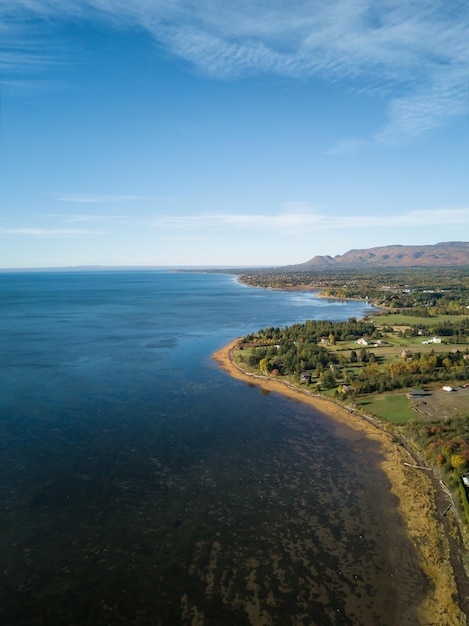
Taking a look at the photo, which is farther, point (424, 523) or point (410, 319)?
point (410, 319)

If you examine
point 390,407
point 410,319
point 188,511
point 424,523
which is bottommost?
point 424,523

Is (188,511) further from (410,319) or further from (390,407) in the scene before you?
(410,319)

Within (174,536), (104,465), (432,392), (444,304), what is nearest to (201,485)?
(174,536)

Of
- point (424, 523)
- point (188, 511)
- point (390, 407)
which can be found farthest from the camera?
point (390, 407)

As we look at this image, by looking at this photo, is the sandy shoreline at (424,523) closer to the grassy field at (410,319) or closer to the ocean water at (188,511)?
the ocean water at (188,511)

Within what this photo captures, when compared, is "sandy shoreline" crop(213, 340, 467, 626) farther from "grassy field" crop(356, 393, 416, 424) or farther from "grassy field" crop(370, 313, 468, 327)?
"grassy field" crop(370, 313, 468, 327)

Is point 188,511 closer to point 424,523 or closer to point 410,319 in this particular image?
point 424,523

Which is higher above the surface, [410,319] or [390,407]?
[410,319]

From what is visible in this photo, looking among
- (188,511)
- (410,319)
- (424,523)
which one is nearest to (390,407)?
(424,523)

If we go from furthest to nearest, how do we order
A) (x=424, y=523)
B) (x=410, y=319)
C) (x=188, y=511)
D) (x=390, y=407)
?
(x=410, y=319)
(x=390, y=407)
(x=188, y=511)
(x=424, y=523)
